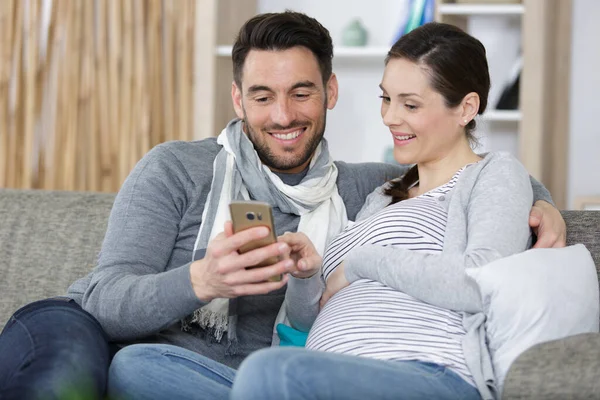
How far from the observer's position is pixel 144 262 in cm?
204

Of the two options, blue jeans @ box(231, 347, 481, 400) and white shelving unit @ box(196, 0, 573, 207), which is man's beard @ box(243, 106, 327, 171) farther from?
white shelving unit @ box(196, 0, 573, 207)

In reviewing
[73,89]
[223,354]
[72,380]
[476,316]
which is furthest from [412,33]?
[73,89]

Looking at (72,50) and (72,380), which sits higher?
(72,50)

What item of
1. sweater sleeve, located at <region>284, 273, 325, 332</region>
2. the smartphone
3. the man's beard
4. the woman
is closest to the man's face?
the man's beard

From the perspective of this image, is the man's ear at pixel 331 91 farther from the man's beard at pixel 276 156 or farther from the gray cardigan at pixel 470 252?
the gray cardigan at pixel 470 252

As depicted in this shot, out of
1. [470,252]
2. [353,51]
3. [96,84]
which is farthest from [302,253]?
[96,84]

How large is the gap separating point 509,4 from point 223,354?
1.77 meters

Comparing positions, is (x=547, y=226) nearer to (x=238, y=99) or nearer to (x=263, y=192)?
(x=263, y=192)

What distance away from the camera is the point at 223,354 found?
213cm

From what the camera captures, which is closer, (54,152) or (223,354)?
(223,354)

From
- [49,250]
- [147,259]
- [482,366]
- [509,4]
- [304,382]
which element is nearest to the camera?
[304,382]

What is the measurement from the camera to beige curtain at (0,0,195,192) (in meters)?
3.46

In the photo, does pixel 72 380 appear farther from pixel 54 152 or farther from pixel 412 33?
pixel 54 152

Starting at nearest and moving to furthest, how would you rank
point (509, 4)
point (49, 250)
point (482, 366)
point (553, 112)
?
point (482, 366), point (49, 250), point (509, 4), point (553, 112)
